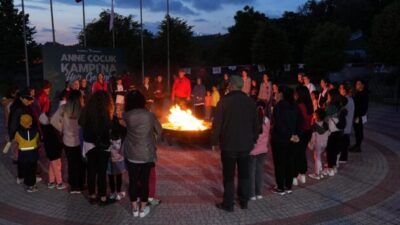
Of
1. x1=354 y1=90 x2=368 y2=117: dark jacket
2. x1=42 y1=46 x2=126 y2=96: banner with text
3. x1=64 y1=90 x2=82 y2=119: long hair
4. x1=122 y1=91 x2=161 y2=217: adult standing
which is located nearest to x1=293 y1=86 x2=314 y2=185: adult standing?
x1=122 y1=91 x2=161 y2=217: adult standing

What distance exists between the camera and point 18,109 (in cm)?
713

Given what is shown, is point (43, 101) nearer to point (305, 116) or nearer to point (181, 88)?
point (181, 88)

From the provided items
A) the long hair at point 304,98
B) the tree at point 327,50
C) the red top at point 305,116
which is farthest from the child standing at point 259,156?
the tree at point 327,50

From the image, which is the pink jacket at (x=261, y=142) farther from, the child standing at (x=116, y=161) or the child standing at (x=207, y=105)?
the child standing at (x=207, y=105)

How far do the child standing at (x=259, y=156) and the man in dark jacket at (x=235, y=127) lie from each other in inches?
21.3

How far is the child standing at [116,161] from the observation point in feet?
20.7

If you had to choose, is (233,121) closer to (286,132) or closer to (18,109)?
(286,132)

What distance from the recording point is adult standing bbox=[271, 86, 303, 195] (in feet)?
22.2

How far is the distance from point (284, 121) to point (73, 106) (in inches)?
143

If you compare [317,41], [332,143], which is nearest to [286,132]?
[332,143]

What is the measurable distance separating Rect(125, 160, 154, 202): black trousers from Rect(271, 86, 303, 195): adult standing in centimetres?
229

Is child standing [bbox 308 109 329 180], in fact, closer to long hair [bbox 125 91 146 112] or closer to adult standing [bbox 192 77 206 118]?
long hair [bbox 125 91 146 112]

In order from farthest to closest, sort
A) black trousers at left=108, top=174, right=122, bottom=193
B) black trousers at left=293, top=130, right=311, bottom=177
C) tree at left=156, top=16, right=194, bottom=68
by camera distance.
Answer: tree at left=156, top=16, right=194, bottom=68 < black trousers at left=293, top=130, right=311, bottom=177 < black trousers at left=108, top=174, right=122, bottom=193

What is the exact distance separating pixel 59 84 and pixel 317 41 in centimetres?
2661
